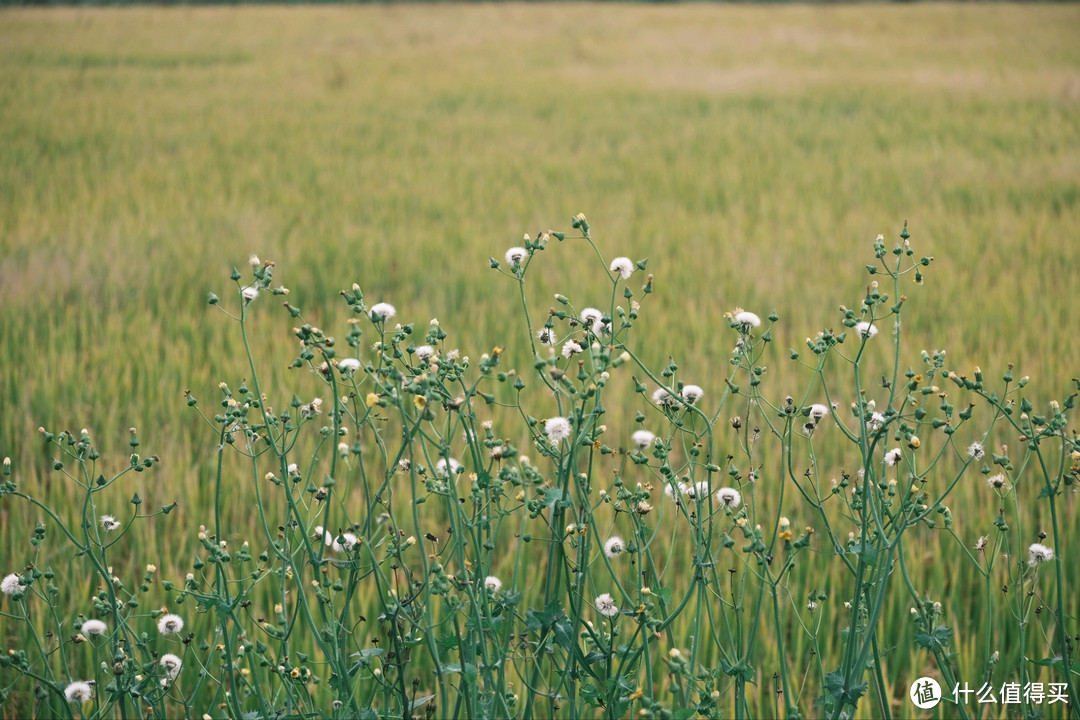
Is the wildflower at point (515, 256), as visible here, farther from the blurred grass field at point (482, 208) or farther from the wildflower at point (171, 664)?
the blurred grass field at point (482, 208)

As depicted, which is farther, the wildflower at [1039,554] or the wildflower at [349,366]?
the wildflower at [1039,554]

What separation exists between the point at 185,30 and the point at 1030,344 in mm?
20905

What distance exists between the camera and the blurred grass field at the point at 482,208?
3.56 meters

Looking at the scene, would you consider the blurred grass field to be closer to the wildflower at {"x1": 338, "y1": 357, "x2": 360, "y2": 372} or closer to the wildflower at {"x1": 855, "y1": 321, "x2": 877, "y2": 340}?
the wildflower at {"x1": 855, "y1": 321, "x2": 877, "y2": 340}

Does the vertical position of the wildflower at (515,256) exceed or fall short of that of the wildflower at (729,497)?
it exceeds it

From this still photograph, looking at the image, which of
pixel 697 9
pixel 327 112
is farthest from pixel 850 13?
pixel 327 112

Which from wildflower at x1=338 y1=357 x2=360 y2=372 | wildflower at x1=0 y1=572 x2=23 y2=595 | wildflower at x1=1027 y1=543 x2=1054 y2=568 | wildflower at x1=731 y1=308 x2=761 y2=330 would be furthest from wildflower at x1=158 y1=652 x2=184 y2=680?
wildflower at x1=1027 y1=543 x2=1054 y2=568

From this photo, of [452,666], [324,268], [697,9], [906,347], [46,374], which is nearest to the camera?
[452,666]

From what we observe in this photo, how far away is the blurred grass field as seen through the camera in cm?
356

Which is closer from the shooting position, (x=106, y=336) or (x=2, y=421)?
(x=2, y=421)

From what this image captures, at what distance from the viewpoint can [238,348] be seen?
A: 381 centimetres

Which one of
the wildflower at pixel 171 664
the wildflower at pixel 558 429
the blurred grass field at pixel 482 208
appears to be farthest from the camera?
the blurred grass field at pixel 482 208

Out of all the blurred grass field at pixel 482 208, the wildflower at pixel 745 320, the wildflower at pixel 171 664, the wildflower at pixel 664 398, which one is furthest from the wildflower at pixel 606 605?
the blurred grass field at pixel 482 208

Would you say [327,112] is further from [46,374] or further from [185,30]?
[185,30]
